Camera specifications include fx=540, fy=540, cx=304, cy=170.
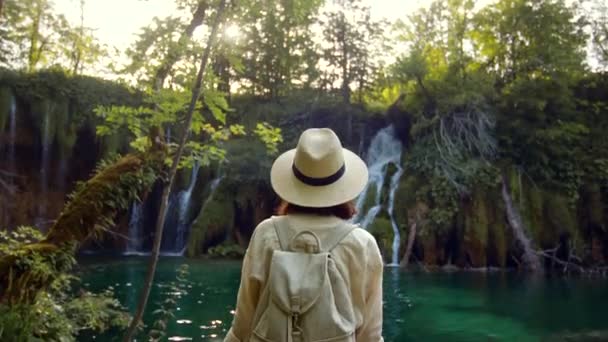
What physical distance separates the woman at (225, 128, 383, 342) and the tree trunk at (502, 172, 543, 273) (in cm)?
1667

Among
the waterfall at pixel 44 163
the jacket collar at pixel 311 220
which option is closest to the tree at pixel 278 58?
the waterfall at pixel 44 163

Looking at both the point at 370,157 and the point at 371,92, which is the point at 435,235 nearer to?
the point at 370,157

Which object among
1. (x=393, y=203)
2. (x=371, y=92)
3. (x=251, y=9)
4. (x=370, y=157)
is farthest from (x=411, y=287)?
(x=371, y=92)

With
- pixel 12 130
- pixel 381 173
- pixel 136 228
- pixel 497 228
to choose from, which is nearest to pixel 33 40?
pixel 12 130

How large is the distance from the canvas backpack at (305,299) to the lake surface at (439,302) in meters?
6.55

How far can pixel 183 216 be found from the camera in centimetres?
2009

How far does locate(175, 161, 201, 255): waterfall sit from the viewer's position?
64.8 ft

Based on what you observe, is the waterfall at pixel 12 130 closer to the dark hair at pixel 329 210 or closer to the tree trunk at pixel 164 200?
the tree trunk at pixel 164 200

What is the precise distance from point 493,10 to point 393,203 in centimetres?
988

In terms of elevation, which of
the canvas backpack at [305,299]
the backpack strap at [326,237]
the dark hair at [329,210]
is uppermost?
the dark hair at [329,210]

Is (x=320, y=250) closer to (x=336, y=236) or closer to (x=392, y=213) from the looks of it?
(x=336, y=236)

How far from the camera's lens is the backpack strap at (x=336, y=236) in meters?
1.90

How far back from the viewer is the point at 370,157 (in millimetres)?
21141

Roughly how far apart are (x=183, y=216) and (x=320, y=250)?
741 inches
